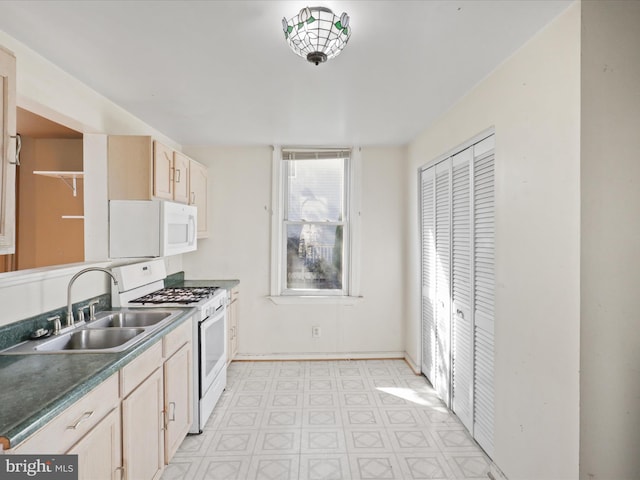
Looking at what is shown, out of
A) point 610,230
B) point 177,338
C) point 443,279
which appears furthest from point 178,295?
point 610,230

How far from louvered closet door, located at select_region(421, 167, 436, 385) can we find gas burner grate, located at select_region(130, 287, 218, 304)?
1.96 m

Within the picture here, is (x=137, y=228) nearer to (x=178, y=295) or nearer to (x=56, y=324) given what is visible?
(x=178, y=295)

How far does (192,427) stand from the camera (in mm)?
2541

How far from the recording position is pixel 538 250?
5.46 ft

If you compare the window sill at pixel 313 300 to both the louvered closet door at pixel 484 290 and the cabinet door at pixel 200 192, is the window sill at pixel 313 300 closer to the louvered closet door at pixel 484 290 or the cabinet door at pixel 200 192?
the cabinet door at pixel 200 192

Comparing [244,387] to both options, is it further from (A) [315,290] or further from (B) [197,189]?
(B) [197,189]

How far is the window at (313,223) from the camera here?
13.0ft

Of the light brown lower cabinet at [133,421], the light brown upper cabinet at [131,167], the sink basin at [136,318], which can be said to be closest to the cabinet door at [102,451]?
the light brown lower cabinet at [133,421]

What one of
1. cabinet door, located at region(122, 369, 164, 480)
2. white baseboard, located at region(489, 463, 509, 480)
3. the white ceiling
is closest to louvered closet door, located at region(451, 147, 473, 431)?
white baseboard, located at region(489, 463, 509, 480)

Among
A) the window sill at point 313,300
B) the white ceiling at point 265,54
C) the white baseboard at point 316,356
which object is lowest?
the white baseboard at point 316,356

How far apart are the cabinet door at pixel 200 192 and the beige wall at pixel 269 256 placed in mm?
197

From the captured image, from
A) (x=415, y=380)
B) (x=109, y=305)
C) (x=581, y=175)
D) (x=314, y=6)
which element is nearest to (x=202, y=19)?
(x=314, y=6)

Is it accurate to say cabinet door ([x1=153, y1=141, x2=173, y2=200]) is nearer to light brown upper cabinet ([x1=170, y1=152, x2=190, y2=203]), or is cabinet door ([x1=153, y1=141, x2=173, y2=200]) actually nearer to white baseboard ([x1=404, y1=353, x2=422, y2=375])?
light brown upper cabinet ([x1=170, y1=152, x2=190, y2=203])

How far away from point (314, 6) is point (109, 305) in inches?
91.2
